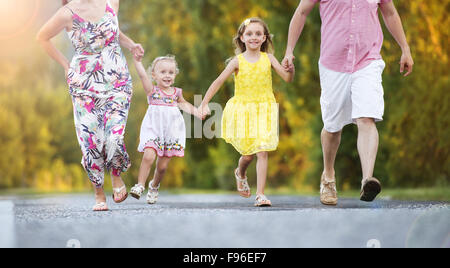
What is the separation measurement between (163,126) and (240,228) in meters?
2.02

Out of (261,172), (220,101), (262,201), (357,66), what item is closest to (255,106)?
(261,172)

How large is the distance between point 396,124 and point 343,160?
1.04 metres

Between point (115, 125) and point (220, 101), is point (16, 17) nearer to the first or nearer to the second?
point (220, 101)

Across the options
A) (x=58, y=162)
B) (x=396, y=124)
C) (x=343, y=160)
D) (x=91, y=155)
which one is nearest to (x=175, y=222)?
(x=91, y=155)

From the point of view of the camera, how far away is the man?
493 cm

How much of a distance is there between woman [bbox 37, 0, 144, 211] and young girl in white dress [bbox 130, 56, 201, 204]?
0.56m

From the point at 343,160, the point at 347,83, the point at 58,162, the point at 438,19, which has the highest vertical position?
the point at 438,19

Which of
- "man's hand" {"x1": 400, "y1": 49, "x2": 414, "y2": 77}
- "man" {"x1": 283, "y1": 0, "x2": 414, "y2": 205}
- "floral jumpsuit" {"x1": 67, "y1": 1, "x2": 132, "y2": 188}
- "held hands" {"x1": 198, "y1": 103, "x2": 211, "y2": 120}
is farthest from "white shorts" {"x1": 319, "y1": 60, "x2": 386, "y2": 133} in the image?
"floral jumpsuit" {"x1": 67, "y1": 1, "x2": 132, "y2": 188}

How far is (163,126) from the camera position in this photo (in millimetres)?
5949

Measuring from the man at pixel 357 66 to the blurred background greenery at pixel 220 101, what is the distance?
2.75 meters

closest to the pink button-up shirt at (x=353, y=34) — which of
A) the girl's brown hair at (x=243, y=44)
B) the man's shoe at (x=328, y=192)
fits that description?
the girl's brown hair at (x=243, y=44)

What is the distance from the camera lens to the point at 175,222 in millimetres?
4633

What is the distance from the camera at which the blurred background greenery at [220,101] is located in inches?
331

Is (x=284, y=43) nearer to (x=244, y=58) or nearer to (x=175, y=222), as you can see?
(x=244, y=58)
